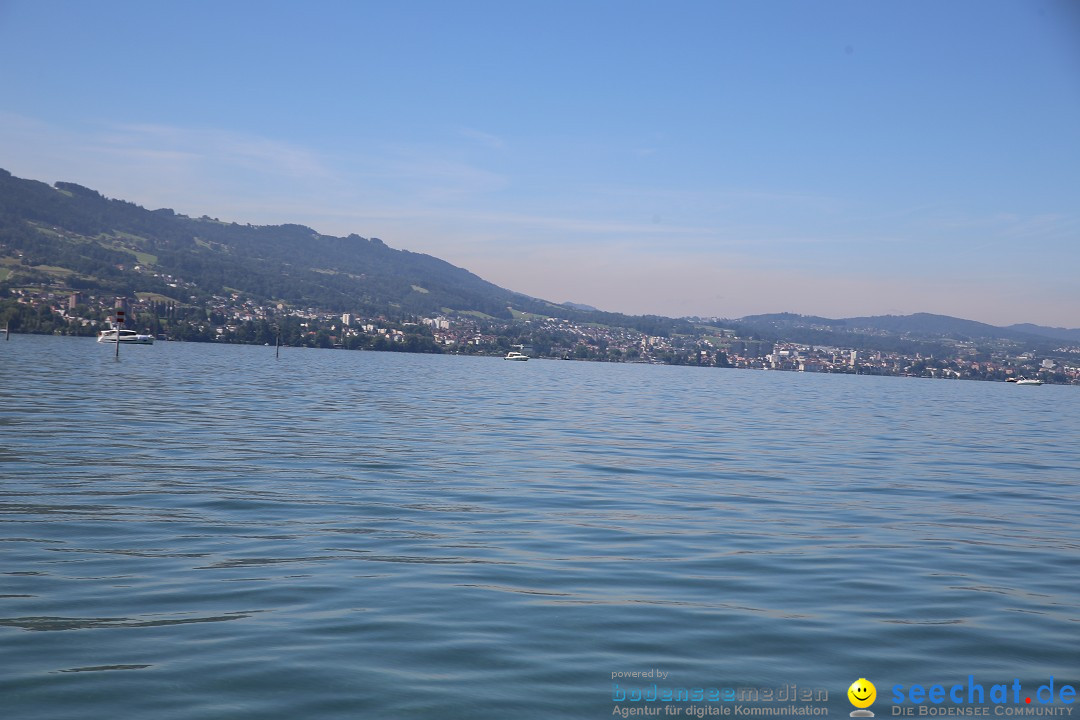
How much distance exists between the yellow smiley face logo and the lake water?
11cm

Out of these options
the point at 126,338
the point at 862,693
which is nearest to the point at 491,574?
the point at 862,693

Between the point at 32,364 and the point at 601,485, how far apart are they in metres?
49.3

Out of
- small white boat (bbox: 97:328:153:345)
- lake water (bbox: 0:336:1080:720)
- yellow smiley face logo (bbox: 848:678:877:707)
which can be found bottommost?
small white boat (bbox: 97:328:153:345)

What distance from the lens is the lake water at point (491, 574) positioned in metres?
7.31

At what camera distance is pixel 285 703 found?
6.73 m

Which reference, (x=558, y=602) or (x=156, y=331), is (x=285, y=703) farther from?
(x=156, y=331)

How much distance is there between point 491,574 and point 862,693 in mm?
4753

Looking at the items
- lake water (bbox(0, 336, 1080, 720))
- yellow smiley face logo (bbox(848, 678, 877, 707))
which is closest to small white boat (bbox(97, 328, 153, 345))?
lake water (bbox(0, 336, 1080, 720))

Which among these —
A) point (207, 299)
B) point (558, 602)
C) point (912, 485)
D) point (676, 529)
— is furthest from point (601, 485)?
point (207, 299)

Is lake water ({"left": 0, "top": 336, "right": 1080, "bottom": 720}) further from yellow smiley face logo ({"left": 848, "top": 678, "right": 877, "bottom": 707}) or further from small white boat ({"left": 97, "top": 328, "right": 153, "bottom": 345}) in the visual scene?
small white boat ({"left": 97, "top": 328, "right": 153, "bottom": 345})

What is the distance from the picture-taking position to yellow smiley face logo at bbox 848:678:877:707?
7133 mm

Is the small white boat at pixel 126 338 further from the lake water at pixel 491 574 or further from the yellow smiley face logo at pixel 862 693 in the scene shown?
the yellow smiley face logo at pixel 862 693

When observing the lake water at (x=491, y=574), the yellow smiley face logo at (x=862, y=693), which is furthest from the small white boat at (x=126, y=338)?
the yellow smiley face logo at (x=862, y=693)

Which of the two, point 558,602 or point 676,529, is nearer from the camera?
point 558,602
